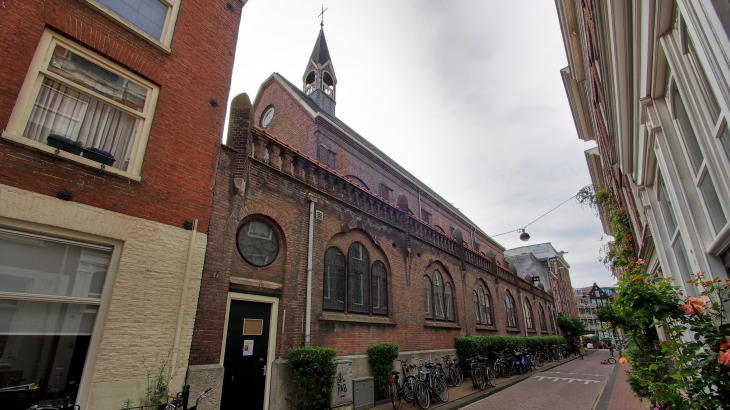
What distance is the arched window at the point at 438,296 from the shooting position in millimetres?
15308

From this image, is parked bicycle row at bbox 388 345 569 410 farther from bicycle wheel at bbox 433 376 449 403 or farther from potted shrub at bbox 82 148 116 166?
potted shrub at bbox 82 148 116 166

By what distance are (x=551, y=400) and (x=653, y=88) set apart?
35.4ft

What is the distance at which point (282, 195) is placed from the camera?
29.7 ft

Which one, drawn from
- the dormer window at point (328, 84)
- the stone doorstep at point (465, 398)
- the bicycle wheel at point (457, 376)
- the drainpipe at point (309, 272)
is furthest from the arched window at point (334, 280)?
the dormer window at point (328, 84)

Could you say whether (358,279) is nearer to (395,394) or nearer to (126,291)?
(395,394)

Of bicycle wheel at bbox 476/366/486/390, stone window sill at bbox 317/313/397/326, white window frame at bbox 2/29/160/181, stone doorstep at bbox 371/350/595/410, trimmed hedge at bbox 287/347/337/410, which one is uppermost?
white window frame at bbox 2/29/160/181

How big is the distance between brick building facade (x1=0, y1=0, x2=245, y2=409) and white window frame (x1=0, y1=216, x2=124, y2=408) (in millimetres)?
18

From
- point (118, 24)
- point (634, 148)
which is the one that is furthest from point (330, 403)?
point (118, 24)

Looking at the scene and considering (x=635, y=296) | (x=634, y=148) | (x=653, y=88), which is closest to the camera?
(x=635, y=296)

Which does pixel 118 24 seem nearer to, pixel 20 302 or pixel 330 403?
pixel 20 302

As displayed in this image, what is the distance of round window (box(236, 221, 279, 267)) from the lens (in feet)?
26.1

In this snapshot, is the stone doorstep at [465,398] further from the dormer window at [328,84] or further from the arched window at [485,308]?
the dormer window at [328,84]

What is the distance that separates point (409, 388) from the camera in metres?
9.90

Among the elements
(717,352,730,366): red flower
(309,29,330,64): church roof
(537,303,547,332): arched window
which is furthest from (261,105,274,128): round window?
(537,303,547,332): arched window
